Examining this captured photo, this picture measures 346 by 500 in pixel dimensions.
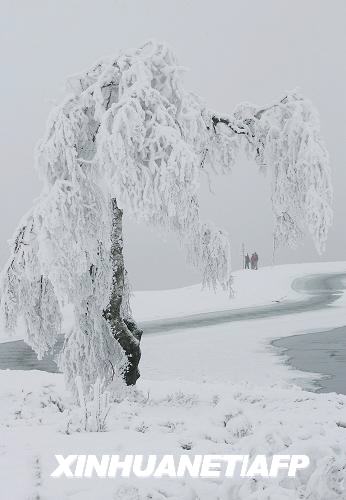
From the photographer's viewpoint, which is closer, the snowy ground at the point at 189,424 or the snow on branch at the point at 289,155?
the snowy ground at the point at 189,424

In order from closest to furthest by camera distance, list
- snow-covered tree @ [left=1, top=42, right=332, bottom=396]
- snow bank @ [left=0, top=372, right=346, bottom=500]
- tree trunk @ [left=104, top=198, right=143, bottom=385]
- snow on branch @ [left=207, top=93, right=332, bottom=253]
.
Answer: snow bank @ [left=0, top=372, right=346, bottom=500] → snow-covered tree @ [left=1, top=42, right=332, bottom=396] → snow on branch @ [left=207, top=93, right=332, bottom=253] → tree trunk @ [left=104, top=198, right=143, bottom=385]

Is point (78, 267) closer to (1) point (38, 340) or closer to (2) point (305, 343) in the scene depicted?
(1) point (38, 340)

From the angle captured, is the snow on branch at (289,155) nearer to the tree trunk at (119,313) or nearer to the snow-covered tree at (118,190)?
the snow-covered tree at (118,190)

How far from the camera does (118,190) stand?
883cm

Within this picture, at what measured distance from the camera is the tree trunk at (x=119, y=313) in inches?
407

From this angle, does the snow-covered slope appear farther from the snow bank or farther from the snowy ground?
the snow bank

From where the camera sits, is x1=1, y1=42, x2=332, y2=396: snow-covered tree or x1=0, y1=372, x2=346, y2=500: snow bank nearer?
x1=0, y1=372, x2=346, y2=500: snow bank

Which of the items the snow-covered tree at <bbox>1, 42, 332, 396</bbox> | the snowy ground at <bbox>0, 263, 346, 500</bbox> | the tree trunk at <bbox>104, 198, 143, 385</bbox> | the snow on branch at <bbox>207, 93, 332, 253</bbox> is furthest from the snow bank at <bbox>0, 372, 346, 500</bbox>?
the snow on branch at <bbox>207, 93, 332, 253</bbox>

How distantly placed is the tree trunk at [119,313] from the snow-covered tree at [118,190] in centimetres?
2

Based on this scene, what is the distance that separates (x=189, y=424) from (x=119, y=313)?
329cm

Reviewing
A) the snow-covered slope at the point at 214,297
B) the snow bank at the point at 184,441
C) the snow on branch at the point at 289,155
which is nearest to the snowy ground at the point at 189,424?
the snow bank at the point at 184,441

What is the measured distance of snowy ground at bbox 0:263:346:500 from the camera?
508 centimetres

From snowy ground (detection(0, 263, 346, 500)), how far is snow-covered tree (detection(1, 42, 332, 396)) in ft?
4.30

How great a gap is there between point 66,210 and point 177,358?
7.63m
